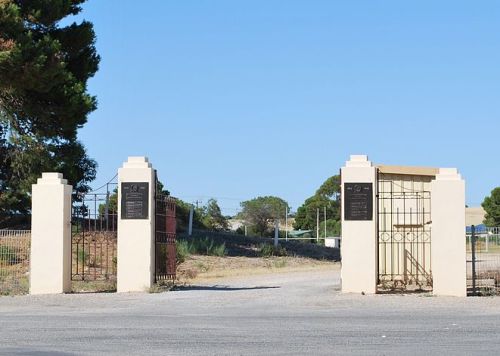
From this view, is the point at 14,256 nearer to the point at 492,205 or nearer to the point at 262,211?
the point at 262,211

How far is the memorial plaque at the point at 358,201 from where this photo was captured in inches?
779

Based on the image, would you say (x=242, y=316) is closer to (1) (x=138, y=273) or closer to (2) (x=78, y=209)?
(1) (x=138, y=273)

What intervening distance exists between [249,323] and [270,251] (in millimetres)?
23093

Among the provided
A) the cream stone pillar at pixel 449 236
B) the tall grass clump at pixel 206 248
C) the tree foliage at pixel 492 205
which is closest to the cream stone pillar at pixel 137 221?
the cream stone pillar at pixel 449 236

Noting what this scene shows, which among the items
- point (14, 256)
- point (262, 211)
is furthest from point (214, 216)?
point (14, 256)

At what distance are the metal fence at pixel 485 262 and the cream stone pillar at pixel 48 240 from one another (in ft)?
32.4

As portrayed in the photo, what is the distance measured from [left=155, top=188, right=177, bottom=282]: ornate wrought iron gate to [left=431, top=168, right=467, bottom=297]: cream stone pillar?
22.2ft

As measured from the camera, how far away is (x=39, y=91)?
30.4m

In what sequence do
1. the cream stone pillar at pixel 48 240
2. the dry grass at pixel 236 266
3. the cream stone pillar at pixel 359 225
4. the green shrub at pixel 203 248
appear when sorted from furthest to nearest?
the green shrub at pixel 203 248 < the dry grass at pixel 236 266 < the cream stone pillar at pixel 48 240 < the cream stone pillar at pixel 359 225

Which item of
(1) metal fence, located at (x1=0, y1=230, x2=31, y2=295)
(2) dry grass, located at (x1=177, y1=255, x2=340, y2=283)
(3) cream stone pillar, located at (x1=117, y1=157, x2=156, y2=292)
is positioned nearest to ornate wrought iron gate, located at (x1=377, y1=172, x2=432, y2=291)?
(3) cream stone pillar, located at (x1=117, y1=157, x2=156, y2=292)

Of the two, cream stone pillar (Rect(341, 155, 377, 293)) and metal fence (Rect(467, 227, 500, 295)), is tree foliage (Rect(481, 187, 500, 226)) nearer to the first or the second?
metal fence (Rect(467, 227, 500, 295))

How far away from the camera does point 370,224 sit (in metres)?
19.8

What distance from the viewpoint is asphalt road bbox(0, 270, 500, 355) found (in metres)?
11.7

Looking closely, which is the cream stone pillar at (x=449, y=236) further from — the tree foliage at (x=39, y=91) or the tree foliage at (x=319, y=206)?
the tree foliage at (x=319, y=206)
